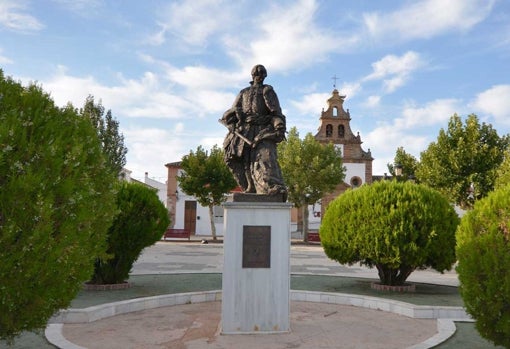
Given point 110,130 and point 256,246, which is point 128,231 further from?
point 110,130

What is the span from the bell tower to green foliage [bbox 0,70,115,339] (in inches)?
1648

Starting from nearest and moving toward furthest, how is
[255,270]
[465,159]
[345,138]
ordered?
1. [255,270]
2. [465,159]
3. [345,138]

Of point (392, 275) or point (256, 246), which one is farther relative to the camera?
point (392, 275)

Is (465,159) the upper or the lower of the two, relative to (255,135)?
upper

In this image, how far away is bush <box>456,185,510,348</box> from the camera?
480 centimetres

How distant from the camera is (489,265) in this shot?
4.86 m

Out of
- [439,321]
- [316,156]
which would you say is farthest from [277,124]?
[316,156]

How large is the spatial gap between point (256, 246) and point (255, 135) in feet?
6.08

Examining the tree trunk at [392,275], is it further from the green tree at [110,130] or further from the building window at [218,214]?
the building window at [218,214]

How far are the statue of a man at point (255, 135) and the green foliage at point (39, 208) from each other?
9.44 ft

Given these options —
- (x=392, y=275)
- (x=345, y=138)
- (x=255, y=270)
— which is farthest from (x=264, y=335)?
(x=345, y=138)

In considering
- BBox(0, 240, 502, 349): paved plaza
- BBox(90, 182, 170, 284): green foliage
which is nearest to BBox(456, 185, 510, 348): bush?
BBox(0, 240, 502, 349): paved plaza

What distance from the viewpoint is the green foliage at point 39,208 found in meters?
3.55

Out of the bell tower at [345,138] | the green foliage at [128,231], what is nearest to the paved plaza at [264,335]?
the green foliage at [128,231]
